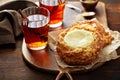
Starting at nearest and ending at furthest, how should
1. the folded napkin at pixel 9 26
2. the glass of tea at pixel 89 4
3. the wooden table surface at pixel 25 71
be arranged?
the wooden table surface at pixel 25 71, the folded napkin at pixel 9 26, the glass of tea at pixel 89 4

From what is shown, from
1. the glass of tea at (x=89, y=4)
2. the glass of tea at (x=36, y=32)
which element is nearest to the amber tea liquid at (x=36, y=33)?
the glass of tea at (x=36, y=32)

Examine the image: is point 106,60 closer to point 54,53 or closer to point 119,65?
point 119,65

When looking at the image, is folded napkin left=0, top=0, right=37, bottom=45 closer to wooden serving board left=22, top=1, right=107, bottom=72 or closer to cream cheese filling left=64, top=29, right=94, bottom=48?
wooden serving board left=22, top=1, right=107, bottom=72

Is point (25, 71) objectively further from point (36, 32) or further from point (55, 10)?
point (55, 10)

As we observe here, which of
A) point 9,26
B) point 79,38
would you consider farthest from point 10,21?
point 79,38

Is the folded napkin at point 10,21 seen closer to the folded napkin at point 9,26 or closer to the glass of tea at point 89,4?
the folded napkin at point 9,26

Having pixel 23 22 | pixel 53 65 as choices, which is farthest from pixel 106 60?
pixel 23 22
